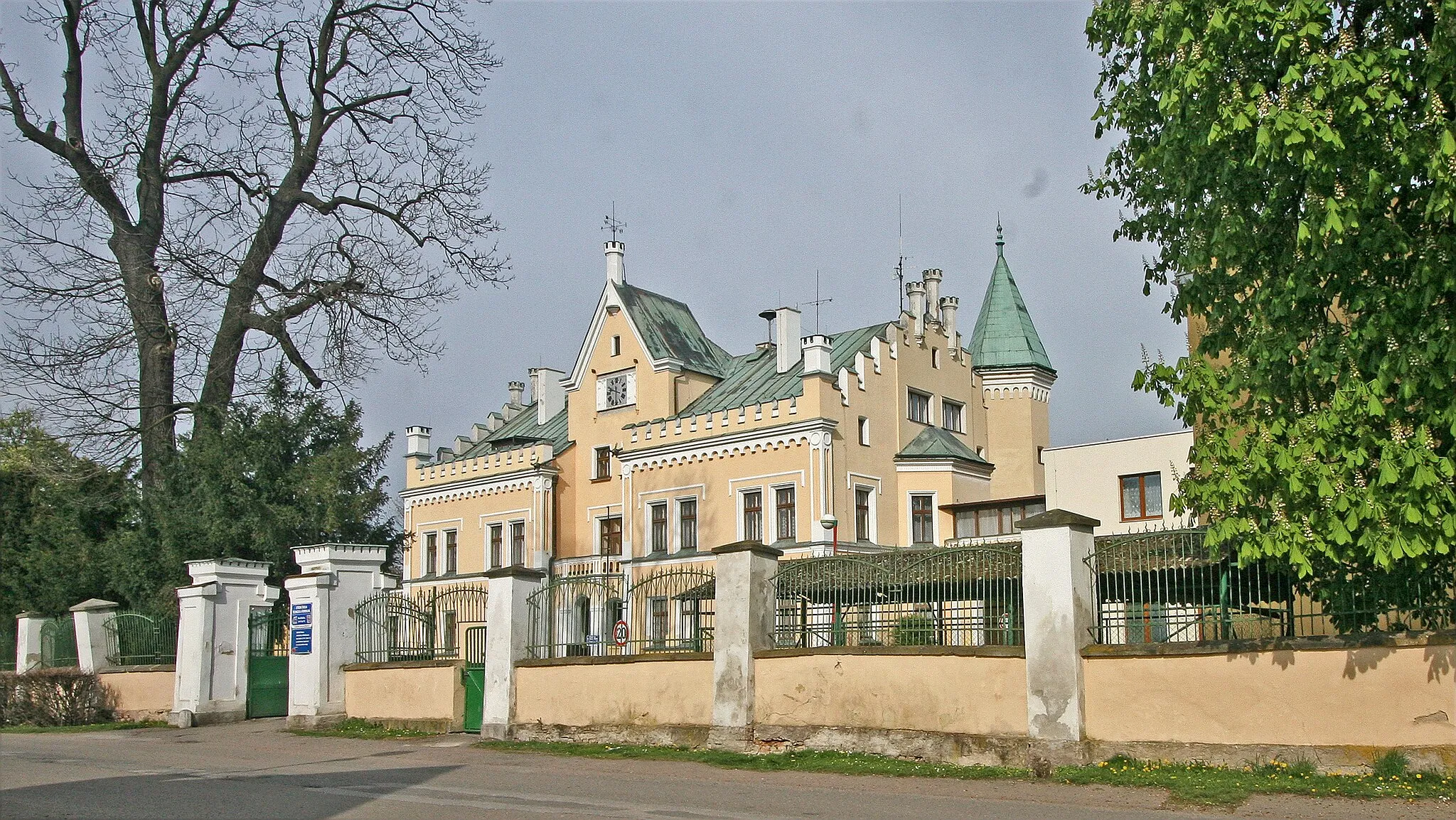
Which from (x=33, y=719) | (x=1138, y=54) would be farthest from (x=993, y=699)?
(x=33, y=719)

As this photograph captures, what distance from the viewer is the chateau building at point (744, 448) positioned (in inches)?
1473

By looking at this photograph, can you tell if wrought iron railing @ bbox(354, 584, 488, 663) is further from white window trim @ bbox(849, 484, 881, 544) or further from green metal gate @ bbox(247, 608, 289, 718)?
white window trim @ bbox(849, 484, 881, 544)

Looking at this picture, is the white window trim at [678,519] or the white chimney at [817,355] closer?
the white chimney at [817,355]

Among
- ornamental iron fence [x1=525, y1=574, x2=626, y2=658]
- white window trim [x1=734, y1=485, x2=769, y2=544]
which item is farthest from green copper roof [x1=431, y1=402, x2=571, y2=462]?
ornamental iron fence [x1=525, y1=574, x2=626, y2=658]

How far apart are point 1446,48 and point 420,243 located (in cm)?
2366

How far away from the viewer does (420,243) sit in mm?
30031

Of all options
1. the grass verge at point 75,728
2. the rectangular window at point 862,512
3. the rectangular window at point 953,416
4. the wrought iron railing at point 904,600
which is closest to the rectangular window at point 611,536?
the rectangular window at point 862,512

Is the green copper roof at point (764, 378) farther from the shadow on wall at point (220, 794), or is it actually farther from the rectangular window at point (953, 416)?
the shadow on wall at point (220, 794)

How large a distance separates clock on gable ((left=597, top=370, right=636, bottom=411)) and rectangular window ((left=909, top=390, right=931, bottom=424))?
9116 mm

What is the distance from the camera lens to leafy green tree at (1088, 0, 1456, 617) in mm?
10586

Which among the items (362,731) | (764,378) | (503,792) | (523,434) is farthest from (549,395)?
(503,792)

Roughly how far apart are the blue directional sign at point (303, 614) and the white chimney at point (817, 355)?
1817 centimetres

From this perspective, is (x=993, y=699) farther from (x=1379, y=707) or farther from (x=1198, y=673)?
(x=1379, y=707)

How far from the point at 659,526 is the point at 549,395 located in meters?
11.6
